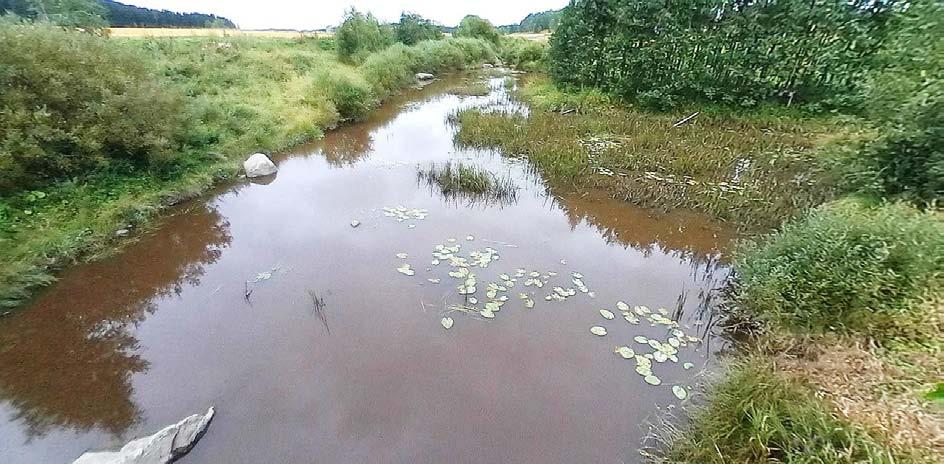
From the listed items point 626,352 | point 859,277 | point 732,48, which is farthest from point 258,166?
point 732,48

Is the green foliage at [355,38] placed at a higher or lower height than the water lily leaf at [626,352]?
higher

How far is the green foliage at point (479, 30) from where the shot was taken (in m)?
34.1

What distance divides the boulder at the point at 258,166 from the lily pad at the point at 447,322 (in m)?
6.41

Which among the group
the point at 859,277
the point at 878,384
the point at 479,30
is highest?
the point at 479,30

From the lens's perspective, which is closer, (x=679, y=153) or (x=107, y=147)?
(x=107, y=147)

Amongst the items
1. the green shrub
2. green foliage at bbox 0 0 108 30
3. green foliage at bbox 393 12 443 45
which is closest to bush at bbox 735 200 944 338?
the green shrub

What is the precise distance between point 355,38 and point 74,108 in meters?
16.4

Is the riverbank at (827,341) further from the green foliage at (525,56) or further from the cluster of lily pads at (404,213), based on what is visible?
the green foliage at (525,56)

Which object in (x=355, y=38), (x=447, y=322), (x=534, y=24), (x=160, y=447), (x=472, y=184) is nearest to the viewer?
(x=160, y=447)

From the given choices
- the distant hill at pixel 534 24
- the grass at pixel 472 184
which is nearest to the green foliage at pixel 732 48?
the grass at pixel 472 184

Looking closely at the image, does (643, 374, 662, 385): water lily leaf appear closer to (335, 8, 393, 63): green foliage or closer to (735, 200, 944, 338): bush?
(735, 200, 944, 338): bush

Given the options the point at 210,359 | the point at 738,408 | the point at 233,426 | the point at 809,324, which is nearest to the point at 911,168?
the point at 809,324

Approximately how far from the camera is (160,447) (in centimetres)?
334

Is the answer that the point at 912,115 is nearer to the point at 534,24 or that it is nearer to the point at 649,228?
the point at 649,228
